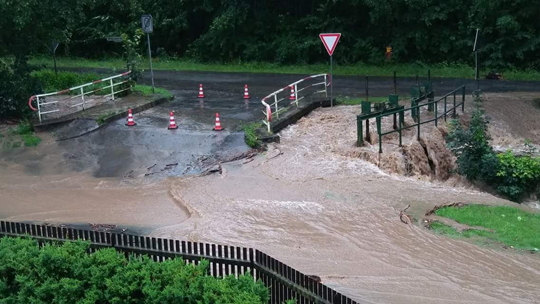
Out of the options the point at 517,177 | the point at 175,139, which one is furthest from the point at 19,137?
the point at 517,177

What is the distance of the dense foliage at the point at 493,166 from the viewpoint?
16922mm

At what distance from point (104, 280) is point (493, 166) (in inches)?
444

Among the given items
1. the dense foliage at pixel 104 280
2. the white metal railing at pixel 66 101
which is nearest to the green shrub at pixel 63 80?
the white metal railing at pixel 66 101

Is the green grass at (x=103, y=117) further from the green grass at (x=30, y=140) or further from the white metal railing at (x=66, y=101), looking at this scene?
the green grass at (x=30, y=140)

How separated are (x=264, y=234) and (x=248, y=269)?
136 inches

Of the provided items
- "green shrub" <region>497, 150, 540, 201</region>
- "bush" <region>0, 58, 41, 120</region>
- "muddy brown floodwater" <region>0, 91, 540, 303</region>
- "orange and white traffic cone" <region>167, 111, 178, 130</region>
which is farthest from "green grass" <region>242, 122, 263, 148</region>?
"bush" <region>0, 58, 41, 120</region>

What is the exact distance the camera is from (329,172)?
1691 centimetres

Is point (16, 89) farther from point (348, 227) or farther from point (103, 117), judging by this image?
point (348, 227)

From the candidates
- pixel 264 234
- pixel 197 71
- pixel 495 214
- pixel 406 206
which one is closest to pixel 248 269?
pixel 264 234

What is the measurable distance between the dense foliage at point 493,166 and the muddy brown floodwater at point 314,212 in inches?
27.8

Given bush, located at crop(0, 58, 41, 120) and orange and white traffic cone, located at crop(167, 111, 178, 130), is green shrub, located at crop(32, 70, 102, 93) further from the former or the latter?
orange and white traffic cone, located at crop(167, 111, 178, 130)

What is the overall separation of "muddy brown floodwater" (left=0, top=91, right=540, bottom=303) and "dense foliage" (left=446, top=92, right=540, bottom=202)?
2.32 ft

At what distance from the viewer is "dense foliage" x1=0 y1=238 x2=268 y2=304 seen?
8.46 metres

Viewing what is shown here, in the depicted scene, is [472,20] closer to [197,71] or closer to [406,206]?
[197,71]
